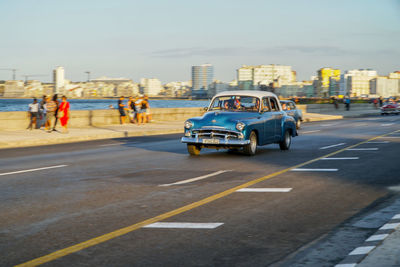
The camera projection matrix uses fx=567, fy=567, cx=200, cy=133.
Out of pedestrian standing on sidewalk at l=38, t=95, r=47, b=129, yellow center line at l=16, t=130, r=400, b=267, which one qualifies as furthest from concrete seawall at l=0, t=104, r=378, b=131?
yellow center line at l=16, t=130, r=400, b=267

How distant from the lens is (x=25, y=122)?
29.1 m

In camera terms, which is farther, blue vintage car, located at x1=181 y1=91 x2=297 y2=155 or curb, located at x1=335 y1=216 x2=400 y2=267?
blue vintage car, located at x1=181 y1=91 x2=297 y2=155

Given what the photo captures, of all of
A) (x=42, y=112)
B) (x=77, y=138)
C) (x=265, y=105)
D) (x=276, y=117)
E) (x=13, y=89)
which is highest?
(x=13, y=89)

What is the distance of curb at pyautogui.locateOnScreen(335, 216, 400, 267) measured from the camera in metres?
5.03

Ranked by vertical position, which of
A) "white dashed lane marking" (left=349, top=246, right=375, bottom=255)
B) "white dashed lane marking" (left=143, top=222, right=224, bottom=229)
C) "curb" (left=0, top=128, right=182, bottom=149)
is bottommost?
"curb" (left=0, top=128, right=182, bottom=149)

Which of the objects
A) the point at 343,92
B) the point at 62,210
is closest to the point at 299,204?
the point at 62,210

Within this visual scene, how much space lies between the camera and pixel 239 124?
14.9 m

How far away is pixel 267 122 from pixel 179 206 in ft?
29.3

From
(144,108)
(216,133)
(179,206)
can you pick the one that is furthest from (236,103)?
(144,108)

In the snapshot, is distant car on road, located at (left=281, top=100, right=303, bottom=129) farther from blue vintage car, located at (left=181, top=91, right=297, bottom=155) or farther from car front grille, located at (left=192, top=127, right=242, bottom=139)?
car front grille, located at (left=192, top=127, right=242, bottom=139)

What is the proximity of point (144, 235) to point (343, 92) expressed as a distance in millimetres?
70493

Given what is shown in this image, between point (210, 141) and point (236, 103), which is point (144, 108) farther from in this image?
point (210, 141)

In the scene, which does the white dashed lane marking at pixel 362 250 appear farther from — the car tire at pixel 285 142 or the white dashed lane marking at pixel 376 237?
the car tire at pixel 285 142

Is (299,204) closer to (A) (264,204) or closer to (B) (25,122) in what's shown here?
(A) (264,204)
